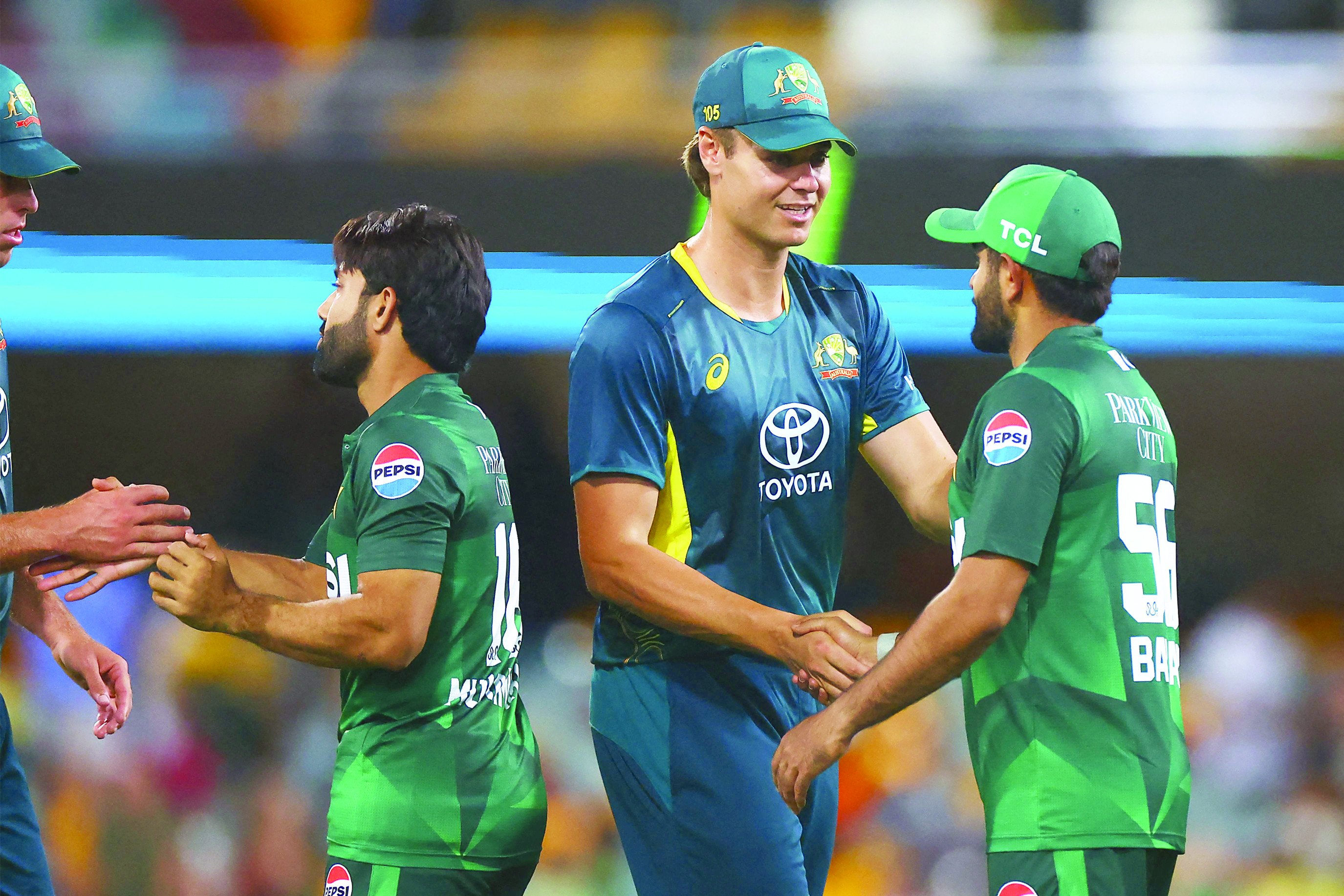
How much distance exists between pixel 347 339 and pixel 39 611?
0.99 metres

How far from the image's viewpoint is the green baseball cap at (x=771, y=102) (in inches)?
93.7

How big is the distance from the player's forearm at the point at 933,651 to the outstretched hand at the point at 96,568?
3.63 feet

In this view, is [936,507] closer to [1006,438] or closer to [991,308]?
[991,308]

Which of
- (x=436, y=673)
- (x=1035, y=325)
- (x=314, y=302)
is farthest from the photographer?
(x=314, y=302)

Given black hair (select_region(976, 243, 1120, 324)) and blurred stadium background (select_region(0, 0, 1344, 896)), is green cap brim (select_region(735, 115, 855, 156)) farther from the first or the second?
blurred stadium background (select_region(0, 0, 1344, 896))

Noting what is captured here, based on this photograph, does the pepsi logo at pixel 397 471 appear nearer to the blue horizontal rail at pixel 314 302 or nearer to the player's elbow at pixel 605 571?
the player's elbow at pixel 605 571

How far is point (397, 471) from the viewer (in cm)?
209

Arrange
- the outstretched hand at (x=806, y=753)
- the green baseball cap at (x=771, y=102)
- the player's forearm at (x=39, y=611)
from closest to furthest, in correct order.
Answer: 1. the outstretched hand at (x=806, y=753)
2. the green baseball cap at (x=771, y=102)
3. the player's forearm at (x=39, y=611)

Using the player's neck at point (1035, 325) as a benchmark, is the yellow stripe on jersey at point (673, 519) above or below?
below

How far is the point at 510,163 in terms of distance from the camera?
4418 millimetres

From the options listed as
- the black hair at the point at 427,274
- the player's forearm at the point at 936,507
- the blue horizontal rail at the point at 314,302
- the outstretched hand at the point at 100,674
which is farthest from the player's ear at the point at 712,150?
the blue horizontal rail at the point at 314,302

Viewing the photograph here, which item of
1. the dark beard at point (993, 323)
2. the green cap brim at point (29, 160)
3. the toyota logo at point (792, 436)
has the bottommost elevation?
the toyota logo at point (792, 436)

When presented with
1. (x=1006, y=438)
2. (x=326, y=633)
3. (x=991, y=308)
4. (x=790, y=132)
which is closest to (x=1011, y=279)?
(x=991, y=308)

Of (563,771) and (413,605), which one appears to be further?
(563,771)
